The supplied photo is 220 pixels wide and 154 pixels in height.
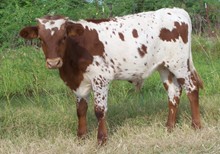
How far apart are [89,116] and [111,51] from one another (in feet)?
5.18

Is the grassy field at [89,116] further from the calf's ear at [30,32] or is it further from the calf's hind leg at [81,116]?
the calf's ear at [30,32]

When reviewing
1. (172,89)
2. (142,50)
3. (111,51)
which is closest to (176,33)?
(142,50)

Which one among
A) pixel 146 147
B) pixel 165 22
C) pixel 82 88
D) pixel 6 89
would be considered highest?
pixel 165 22

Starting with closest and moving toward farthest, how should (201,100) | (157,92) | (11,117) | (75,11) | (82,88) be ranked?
(82,88), (11,117), (201,100), (157,92), (75,11)

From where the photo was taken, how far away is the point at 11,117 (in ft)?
24.0

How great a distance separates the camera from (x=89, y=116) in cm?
736

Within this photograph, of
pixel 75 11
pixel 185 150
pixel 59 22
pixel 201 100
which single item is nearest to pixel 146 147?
pixel 185 150

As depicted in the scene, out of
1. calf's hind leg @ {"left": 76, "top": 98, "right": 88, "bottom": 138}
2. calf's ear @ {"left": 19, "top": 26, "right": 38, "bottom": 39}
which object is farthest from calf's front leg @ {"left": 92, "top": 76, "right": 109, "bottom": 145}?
calf's ear @ {"left": 19, "top": 26, "right": 38, "bottom": 39}

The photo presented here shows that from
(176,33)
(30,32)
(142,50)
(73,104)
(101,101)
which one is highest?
(30,32)

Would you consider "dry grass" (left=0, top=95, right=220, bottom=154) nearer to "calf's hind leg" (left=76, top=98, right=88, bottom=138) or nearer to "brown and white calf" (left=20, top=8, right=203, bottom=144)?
"calf's hind leg" (left=76, top=98, right=88, bottom=138)

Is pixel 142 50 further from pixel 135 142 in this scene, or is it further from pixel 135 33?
pixel 135 142

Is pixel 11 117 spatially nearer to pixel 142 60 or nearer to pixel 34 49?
pixel 142 60

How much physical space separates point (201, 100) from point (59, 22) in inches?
120

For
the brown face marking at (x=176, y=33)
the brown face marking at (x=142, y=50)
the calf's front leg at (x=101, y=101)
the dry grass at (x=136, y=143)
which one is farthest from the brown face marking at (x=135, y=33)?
the dry grass at (x=136, y=143)
